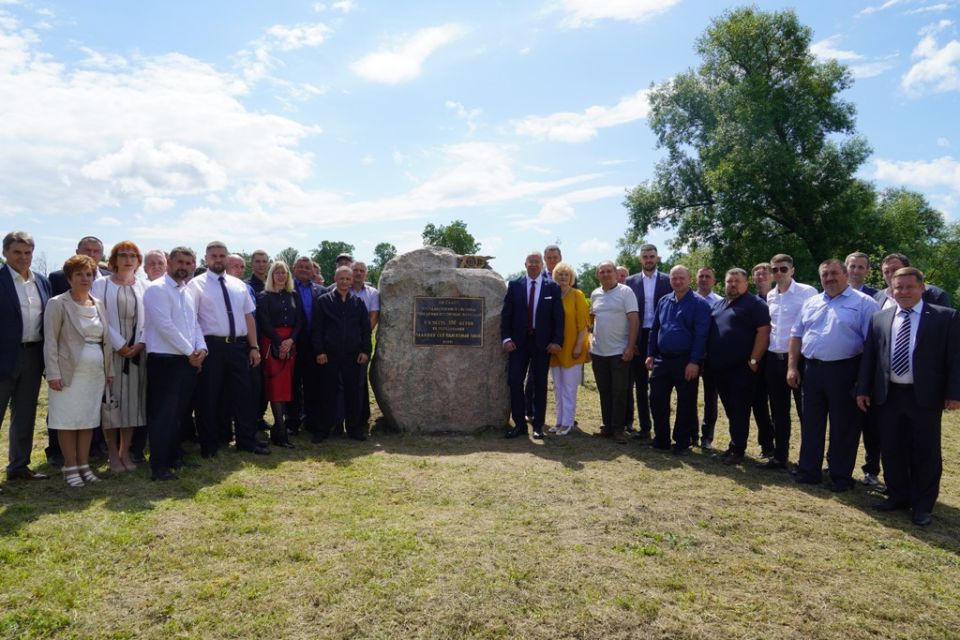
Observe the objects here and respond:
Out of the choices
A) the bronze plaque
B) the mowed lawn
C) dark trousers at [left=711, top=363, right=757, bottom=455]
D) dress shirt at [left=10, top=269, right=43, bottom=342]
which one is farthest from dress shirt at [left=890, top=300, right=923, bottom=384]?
dress shirt at [left=10, top=269, right=43, bottom=342]

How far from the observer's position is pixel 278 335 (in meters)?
6.48

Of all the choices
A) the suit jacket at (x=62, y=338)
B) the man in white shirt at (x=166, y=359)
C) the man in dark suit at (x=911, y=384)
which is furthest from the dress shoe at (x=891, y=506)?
the suit jacket at (x=62, y=338)

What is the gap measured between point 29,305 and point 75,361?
2.07ft

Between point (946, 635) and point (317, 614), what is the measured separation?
10.7ft

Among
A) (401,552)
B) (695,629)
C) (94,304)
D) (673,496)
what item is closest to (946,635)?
(695,629)

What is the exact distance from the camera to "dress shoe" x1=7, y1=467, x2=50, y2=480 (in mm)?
5027

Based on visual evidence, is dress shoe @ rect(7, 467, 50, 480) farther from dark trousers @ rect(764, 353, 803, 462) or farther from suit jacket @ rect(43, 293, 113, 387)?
dark trousers @ rect(764, 353, 803, 462)

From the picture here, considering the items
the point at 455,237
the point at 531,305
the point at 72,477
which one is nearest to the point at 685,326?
the point at 531,305

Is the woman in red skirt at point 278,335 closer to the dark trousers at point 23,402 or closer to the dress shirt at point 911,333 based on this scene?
the dark trousers at point 23,402

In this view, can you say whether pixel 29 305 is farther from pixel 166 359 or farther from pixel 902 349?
pixel 902 349

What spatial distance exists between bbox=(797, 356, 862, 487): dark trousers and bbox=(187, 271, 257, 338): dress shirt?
18.1 feet

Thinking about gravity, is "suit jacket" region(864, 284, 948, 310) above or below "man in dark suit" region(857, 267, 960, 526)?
above

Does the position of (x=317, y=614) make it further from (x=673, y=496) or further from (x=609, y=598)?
(x=673, y=496)

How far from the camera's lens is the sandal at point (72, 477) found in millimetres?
4918
